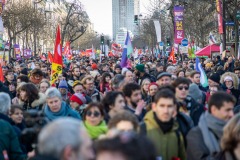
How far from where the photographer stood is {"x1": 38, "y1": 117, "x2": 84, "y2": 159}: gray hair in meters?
3.03

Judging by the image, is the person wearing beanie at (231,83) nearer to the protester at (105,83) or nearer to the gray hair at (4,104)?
the protester at (105,83)

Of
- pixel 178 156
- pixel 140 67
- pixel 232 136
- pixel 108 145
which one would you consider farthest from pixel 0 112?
pixel 140 67

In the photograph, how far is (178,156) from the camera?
5316 millimetres

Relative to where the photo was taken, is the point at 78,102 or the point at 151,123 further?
the point at 78,102

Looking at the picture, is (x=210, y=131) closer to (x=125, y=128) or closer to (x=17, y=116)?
(x=125, y=128)

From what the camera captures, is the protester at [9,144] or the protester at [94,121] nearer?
the protester at [9,144]

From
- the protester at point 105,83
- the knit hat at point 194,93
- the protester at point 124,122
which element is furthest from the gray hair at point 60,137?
the protester at point 105,83

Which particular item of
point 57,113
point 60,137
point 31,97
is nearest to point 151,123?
point 57,113

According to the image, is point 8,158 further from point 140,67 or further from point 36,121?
point 140,67

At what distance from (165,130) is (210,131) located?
0.47 m

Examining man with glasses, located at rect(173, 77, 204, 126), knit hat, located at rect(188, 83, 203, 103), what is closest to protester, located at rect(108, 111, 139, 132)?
man with glasses, located at rect(173, 77, 204, 126)

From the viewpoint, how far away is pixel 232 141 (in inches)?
164

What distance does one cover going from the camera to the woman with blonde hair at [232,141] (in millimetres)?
4152

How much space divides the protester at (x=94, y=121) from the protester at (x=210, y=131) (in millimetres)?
1089
